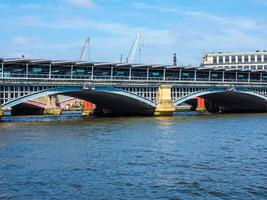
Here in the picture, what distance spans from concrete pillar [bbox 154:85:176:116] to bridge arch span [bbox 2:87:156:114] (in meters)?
1.04

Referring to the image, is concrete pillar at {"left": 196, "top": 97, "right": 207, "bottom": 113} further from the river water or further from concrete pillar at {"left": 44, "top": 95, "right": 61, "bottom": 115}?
the river water

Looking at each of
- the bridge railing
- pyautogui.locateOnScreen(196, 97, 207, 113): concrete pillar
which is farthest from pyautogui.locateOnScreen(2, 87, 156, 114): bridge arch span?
pyautogui.locateOnScreen(196, 97, 207, 113): concrete pillar

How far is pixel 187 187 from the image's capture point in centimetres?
2180

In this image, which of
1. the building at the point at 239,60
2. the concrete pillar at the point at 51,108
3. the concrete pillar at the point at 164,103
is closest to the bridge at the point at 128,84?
the concrete pillar at the point at 164,103

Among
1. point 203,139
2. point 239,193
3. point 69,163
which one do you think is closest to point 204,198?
point 239,193

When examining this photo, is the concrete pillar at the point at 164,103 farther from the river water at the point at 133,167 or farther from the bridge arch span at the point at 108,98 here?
the river water at the point at 133,167

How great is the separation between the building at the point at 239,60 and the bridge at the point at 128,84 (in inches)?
2381

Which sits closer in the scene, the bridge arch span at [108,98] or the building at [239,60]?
the bridge arch span at [108,98]

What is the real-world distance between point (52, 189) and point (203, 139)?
2116 cm

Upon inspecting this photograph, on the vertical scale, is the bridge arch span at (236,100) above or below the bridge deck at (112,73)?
below

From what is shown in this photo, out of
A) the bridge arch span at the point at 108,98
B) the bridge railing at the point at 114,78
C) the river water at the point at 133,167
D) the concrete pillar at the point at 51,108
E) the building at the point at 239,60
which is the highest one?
the building at the point at 239,60

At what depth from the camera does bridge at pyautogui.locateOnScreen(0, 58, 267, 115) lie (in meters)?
65.3

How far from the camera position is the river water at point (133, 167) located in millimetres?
21000

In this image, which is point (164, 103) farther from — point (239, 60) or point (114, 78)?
point (239, 60)
